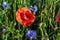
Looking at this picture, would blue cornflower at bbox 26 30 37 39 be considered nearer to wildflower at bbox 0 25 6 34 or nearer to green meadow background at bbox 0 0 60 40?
green meadow background at bbox 0 0 60 40

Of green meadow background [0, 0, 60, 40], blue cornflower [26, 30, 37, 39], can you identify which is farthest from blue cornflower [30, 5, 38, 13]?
blue cornflower [26, 30, 37, 39]

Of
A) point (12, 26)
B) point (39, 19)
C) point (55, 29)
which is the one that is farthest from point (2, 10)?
point (55, 29)

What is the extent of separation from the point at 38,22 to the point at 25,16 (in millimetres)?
140

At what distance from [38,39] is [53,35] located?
4.1 inches

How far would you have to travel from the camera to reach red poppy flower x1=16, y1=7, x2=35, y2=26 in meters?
1.70

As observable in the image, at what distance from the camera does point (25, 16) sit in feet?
5.66

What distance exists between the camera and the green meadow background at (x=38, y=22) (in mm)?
1759

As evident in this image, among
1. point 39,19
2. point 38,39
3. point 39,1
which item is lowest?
point 38,39

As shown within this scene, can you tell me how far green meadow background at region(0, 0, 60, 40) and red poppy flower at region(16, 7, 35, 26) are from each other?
70 mm

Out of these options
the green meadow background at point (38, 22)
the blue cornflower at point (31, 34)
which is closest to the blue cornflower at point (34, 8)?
the green meadow background at point (38, 22)

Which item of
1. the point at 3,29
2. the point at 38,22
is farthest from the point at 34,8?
the point at 3,29

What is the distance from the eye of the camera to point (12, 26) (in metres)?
1.78

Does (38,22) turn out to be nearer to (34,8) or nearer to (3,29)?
(34,8)

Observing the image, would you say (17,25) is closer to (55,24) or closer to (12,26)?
(12,26)
